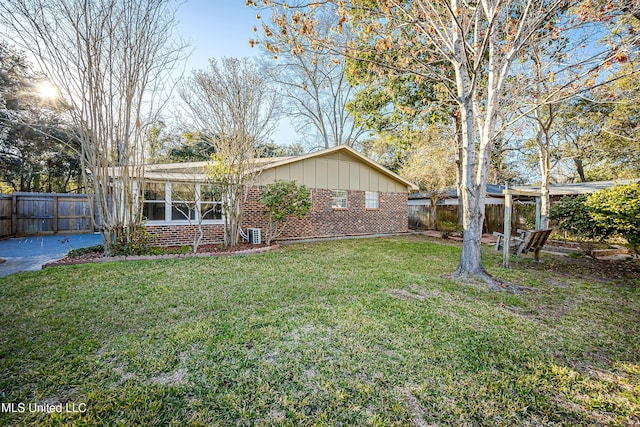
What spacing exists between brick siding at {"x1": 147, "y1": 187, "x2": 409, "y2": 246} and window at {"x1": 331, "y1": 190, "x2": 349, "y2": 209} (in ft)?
0.55

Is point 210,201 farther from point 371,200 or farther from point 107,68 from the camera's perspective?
point 371,200

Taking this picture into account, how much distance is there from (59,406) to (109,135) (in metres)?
6.94

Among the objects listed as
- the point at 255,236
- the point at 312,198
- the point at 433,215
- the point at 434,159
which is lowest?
the point at 255,236

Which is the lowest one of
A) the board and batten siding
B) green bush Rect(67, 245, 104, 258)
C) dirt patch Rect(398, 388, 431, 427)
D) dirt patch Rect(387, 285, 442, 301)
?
dirt patch Rect(398, 388, 431, 427)

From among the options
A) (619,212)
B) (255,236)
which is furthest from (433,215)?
(255,236)

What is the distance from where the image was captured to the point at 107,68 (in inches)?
265

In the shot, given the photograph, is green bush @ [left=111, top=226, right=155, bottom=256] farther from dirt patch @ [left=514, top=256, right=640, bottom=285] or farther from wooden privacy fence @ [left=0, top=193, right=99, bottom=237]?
dirt patch @ [left=514, top=256, right=640, bottom=285]

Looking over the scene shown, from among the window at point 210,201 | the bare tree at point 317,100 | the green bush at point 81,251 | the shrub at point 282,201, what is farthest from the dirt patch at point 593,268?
the bare tree at point 317,100

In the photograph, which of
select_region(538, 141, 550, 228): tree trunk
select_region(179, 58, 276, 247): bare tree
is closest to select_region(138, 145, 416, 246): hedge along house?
select_region(179, 58, 276, 247): bare tree

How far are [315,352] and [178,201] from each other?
25.1 feet

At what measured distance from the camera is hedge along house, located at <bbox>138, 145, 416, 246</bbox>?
28.4 ft

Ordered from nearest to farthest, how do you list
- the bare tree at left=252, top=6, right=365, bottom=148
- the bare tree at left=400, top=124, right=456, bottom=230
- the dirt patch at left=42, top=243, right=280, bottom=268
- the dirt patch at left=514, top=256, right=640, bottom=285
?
the dirt patch at left=514, top=256, right=640, bottom=285
the dirt patch at left=42, top=243, right=280, bottom=268
the bare tree at left=400, top=124, right=456, bottom=230
the bare tree at left=252, top=6, right=365, bottom=148

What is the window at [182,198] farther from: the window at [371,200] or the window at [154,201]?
the window at [371,200]

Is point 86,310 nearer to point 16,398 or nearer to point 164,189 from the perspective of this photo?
point 16,398
